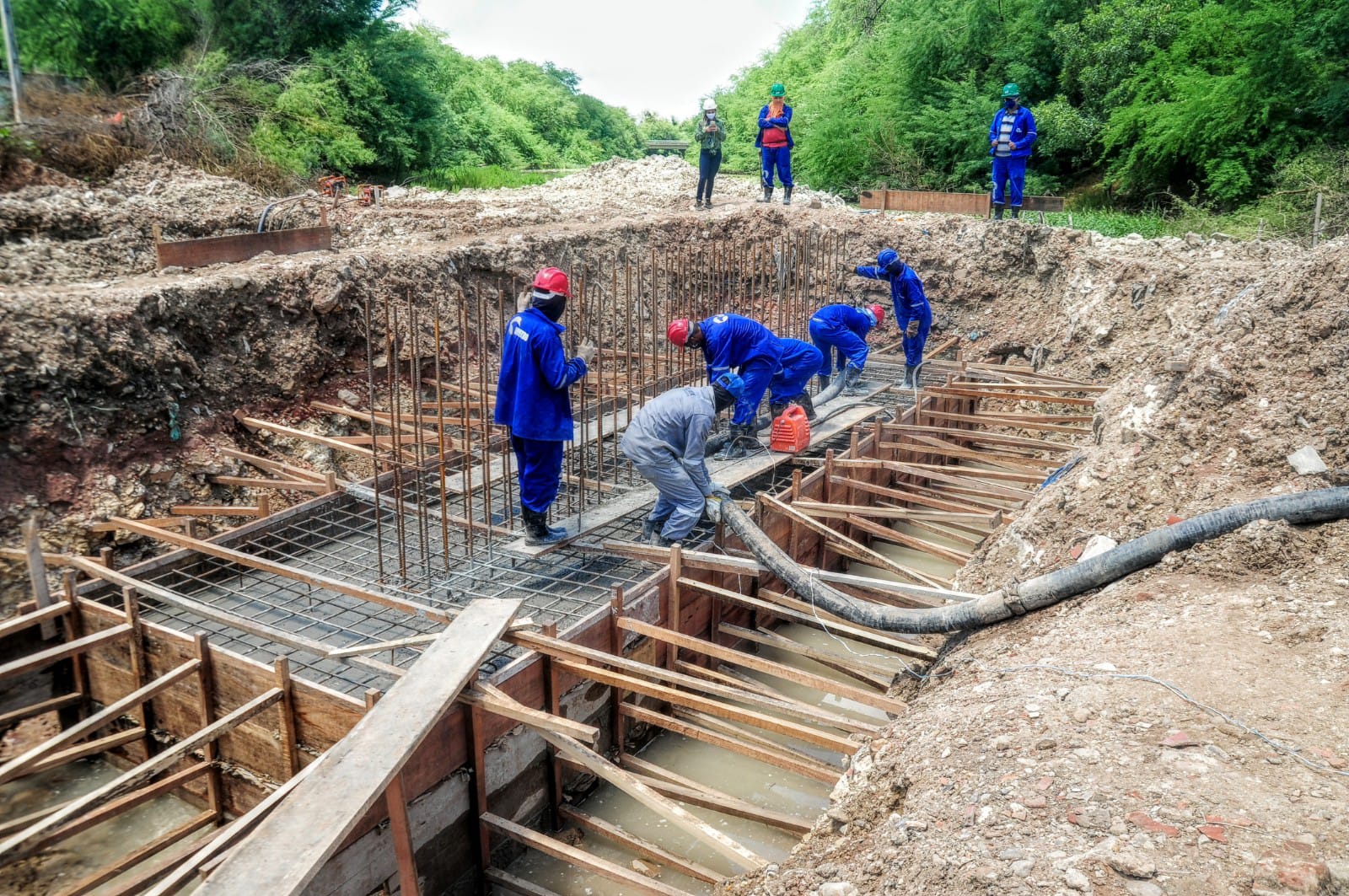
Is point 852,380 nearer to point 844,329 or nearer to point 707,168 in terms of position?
point 844,329

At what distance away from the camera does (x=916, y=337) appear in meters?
9.65

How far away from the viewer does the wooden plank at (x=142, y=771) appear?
3367 millimetres

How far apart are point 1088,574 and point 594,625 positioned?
262cm

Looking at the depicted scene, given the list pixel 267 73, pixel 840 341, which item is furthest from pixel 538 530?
pixel 267 73

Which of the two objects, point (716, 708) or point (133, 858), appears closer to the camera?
point (133, 858)

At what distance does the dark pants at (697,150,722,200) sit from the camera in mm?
12844

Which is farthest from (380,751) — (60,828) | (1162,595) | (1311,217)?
(1311,217)

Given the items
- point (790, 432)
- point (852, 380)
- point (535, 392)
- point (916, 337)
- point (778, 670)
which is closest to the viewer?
point (778, 670)

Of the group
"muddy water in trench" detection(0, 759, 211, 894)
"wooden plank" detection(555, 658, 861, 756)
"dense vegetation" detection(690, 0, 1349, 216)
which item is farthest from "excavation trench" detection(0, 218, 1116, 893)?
"dense vegetation" detection(690, 0, 1349, 216)

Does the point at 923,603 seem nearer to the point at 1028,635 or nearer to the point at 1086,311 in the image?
the point at 1028,635

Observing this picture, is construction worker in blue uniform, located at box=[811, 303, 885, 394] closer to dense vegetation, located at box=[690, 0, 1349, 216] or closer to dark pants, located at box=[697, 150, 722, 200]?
dark pants, located at box=[697, 150, 722, 200]

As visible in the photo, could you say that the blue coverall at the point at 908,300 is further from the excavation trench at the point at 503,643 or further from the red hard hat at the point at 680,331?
the red hard hat at the point at 680,331

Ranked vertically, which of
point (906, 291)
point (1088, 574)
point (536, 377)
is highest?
point (906, 291)

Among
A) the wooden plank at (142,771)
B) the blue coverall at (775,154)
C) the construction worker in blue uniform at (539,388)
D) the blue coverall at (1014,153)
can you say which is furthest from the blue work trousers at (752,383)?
A: the blue coverall at (775,154)
